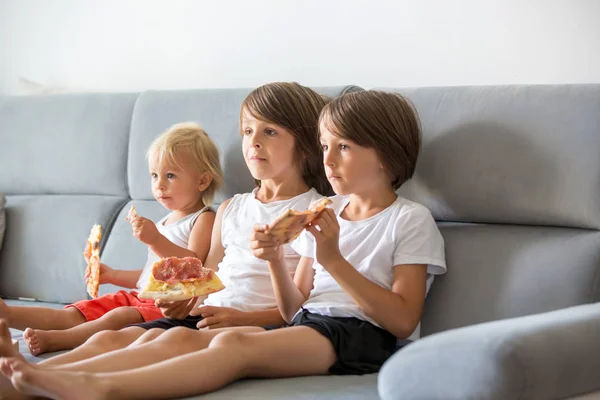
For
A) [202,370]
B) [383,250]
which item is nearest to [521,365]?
[202,370]

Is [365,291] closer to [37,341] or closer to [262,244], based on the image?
[262,244]

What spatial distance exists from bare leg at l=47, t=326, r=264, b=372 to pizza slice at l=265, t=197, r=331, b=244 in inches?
10.8

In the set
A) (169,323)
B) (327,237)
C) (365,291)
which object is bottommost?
(169,323)

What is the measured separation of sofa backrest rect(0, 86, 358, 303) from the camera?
2.89 metres

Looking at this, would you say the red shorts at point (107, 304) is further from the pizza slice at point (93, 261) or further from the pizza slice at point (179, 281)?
the pizza slice at point (179, 281)

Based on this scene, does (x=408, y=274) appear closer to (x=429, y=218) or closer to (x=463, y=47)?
(x=429, y=218)

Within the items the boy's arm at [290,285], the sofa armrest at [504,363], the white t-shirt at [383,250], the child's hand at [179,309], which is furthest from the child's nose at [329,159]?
the sofa armrest at [504,363]

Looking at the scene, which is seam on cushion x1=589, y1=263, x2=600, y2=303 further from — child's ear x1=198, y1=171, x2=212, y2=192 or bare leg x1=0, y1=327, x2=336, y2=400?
child's ear x1=198, y1=171, x2=212, y2=192

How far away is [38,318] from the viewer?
8.43ft

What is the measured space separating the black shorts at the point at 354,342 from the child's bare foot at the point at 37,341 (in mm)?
655

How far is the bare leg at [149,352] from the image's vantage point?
190cm

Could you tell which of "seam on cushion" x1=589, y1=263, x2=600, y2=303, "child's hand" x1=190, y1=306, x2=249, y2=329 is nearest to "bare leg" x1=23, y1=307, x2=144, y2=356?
"child's hand" x1=190, y1=306, x2=249, y2=329

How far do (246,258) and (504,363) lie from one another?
115 centimetres

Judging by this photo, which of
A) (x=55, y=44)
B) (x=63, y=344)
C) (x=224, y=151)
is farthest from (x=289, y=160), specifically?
(x=55, y=44)
